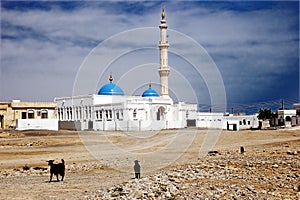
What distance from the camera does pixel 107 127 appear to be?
59062mm

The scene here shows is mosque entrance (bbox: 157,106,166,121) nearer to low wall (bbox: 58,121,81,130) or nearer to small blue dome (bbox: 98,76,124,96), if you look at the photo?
small blue dome (bbox: 98,76,124,96)

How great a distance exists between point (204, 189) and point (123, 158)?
13341 mm

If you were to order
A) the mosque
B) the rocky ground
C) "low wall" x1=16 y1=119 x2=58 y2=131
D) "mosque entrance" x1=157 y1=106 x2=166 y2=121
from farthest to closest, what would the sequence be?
"mosque entrance" x1=157 y1=106 x2=166 y2=121 → the mosque → "low wall" x1=16 y1=119 x2=58 y2=131 → the rocky ground

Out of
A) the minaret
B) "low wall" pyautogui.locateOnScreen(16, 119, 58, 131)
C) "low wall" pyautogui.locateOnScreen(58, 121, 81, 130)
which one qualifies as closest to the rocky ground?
"low wall" pyautogui.locateOnScreen(16, 119, 58, 131)

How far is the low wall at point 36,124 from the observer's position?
56.8 m

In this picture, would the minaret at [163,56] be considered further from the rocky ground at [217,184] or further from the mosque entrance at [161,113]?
the rocky ground at [217,184]

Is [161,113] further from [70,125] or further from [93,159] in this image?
[93,159]

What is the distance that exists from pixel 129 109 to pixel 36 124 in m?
12.4

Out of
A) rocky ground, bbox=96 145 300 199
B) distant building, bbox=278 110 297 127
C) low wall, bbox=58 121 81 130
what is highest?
distant building, bbox=278 110 297 127

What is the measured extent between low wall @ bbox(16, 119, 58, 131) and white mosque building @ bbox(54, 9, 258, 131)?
4.30 metres

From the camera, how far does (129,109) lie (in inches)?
2299

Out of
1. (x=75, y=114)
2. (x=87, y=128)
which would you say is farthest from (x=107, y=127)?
(x=75, y=114)

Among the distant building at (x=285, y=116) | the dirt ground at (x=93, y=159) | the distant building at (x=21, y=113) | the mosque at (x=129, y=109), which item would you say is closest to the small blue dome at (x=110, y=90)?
the mosque at (x=129, y=109)

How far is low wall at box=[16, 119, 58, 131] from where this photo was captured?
56844 millimetres
